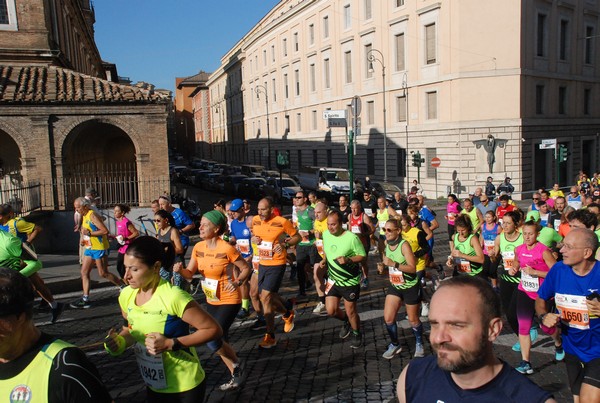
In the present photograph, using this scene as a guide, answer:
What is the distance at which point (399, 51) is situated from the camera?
3766 cm

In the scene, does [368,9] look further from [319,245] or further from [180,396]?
[180,396]

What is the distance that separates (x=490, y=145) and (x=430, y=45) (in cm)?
796

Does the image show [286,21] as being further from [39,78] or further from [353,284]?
[353,284]

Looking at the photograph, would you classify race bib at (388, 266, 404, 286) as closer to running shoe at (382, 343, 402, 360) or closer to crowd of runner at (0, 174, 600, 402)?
crowd of runner at (0, 174, 600, 402)

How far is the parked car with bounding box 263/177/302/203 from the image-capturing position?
3122cm

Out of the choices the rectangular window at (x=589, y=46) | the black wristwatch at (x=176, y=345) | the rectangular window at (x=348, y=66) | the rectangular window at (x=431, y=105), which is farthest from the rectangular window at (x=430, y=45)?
the black wristwatch at (x=176, y=345)

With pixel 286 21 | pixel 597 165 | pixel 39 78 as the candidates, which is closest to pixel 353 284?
pixel 39 78

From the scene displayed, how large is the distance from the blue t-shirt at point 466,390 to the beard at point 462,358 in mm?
122

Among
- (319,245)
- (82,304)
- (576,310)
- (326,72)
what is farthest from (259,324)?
(326,72)

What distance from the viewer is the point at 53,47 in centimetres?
2258

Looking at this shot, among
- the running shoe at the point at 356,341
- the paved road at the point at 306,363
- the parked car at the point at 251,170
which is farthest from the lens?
the parked car at the point at 251,170

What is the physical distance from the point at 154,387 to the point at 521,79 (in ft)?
108

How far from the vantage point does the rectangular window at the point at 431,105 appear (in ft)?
115

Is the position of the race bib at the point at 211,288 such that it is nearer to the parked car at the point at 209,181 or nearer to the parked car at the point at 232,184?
the parked car at the point at 232,184
